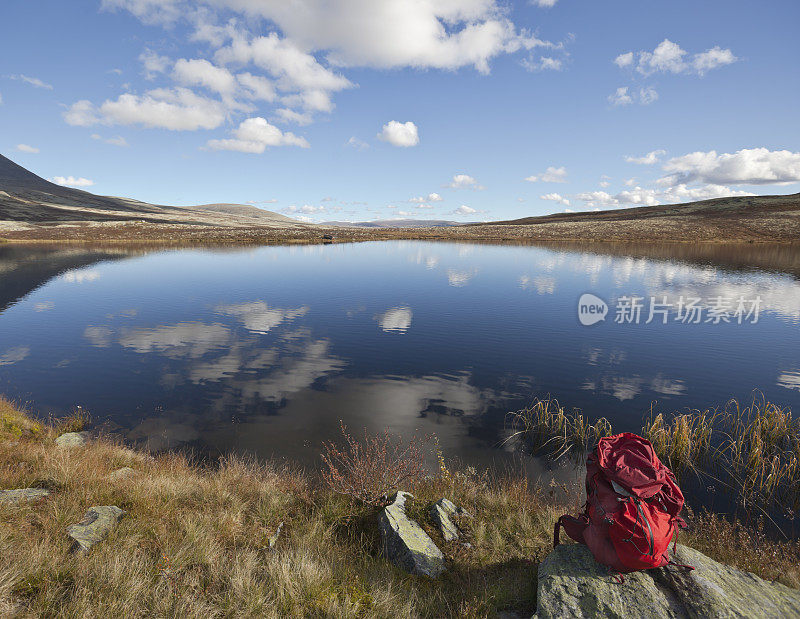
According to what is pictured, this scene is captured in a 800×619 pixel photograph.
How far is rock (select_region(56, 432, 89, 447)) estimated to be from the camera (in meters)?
10.3

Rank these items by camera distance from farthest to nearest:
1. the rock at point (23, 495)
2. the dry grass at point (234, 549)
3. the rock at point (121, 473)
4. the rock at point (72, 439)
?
1. the rock at point (72, 439)
2. the rock at point (121, 473)
3. the rock at point (23, 495)
4. the dry grass at point (234, 549)

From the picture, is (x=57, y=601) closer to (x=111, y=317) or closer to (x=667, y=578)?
(x=667, y=578)

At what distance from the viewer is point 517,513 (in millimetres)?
7555

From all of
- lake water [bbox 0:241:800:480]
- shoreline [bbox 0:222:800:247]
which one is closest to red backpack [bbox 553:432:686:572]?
lake water [bbox 0:241:800:480]

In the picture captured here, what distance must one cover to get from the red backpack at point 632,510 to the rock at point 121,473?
945 centimetres

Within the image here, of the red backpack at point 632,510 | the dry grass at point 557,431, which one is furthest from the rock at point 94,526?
the dry grass at point 557,431

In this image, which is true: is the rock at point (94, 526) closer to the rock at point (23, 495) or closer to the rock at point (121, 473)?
the rock at point (23, 495)

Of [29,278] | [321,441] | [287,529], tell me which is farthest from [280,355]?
[29,278]

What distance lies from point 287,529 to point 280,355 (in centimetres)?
1304

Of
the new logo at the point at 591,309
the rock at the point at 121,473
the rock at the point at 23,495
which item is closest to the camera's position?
the rock at the point at 23,495

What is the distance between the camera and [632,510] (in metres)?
4.07

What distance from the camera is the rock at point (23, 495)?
604 cm

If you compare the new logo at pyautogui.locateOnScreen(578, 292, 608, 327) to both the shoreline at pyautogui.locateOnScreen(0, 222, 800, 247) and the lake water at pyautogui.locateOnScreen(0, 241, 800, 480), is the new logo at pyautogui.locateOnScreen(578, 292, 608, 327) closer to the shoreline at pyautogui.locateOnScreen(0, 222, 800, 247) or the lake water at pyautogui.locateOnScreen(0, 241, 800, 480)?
the lake water at pyautogui.locateOnScreen(0, 241, 800, 480)

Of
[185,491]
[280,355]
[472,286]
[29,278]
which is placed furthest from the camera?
[29,278]
